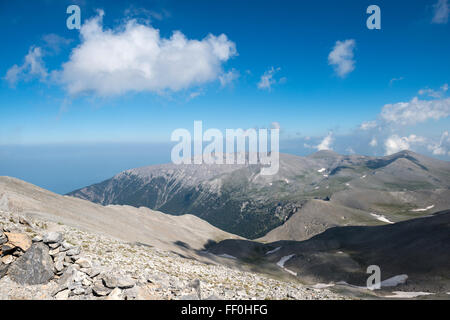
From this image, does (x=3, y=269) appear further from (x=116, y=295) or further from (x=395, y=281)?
(x=395, y=281)

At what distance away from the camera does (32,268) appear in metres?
14.8

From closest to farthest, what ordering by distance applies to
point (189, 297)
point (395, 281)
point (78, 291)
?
point (78, 291), point (189, 297), point (395, 281)

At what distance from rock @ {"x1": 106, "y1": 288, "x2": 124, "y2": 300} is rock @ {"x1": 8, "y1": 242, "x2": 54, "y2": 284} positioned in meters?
4.98

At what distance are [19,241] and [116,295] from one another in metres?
8.83

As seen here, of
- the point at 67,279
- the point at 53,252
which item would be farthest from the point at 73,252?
the point at 67,279

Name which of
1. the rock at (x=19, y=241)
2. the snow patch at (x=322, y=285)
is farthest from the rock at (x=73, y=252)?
the snow patch at (x=322, y=285)

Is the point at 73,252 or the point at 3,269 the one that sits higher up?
the point at 73,252

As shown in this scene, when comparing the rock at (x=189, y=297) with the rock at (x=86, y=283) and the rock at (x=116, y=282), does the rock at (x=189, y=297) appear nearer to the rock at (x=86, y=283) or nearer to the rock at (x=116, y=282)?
the rock at (x=116, y=282)

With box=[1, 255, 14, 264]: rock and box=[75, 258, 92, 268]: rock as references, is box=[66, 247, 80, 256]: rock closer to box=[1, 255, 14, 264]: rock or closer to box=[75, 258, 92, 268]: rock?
box=[75, 258, 92, 268]: rock

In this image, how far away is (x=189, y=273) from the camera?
25.4 metres

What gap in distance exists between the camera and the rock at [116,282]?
1407cm

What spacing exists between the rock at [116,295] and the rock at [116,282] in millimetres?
386

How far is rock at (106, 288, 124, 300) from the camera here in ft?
44.0
